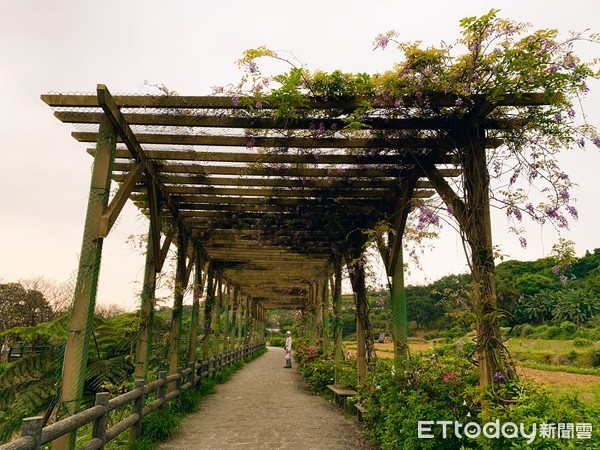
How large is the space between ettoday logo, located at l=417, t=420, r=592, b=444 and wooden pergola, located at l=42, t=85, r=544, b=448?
74.7 inches

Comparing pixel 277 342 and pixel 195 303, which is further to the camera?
pixel 277 342

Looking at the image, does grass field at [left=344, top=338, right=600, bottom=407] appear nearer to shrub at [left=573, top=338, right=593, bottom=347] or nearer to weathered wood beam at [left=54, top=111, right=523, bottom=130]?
shrub at [left=573, top=338, right=593, bottom=347]

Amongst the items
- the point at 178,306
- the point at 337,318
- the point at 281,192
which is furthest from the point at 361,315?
the point at 178,306

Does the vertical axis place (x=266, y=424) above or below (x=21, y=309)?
below

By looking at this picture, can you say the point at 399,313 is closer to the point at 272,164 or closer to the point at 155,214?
the point at 272,164

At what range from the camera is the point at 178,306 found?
7.75 meters

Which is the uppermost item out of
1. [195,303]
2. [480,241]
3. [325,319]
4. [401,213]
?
[401,213]

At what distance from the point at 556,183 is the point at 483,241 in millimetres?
1110

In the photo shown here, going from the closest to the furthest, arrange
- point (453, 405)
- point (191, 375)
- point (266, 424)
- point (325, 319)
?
1. point (453, 405)
2. point (266, 424)
3. point (191, 375)
4. point (325, 319)

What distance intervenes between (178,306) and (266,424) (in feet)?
8.63

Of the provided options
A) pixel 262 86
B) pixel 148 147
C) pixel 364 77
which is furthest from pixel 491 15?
pixel 148 147

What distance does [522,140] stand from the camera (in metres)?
4.47

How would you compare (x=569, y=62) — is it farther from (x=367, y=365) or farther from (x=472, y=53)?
(x=367, y=365)

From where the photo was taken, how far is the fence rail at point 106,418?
2.75 meters
